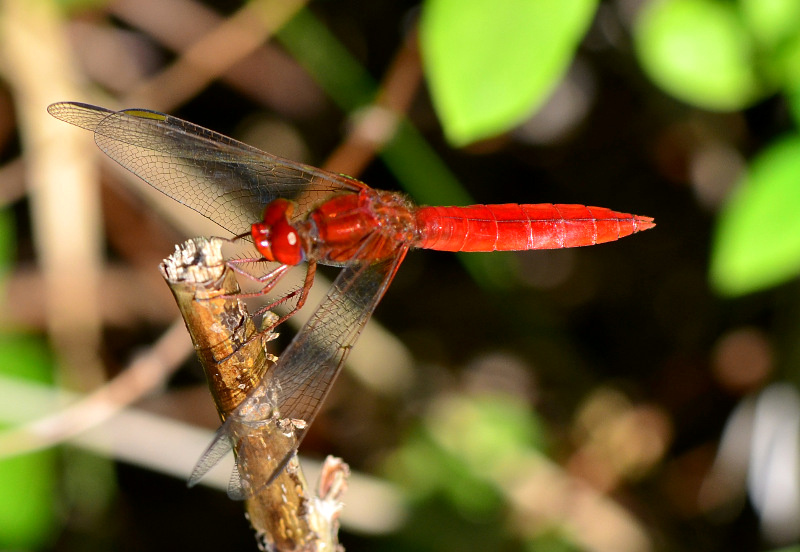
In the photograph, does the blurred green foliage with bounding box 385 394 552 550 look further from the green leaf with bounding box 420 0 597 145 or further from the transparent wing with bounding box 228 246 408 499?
the green leaf with bounding box 420 0 597 145

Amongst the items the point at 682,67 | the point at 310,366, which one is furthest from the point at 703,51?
the point at 310,366

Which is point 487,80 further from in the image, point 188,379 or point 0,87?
point 0,87

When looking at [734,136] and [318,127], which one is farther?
[318,127]

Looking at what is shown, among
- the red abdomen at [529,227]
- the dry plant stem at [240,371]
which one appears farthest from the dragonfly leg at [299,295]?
the red abdomen at [529,227]

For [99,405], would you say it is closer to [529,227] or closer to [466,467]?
[466,467]

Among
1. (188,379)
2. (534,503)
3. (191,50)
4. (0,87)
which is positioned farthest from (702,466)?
(0,87)

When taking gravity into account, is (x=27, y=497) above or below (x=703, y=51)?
below
